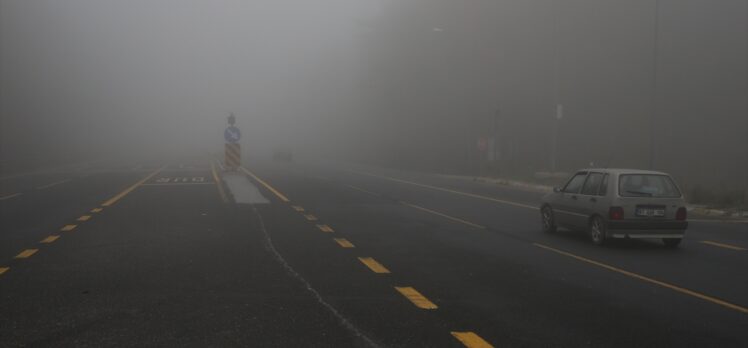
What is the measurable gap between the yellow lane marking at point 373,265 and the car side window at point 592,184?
4.62m

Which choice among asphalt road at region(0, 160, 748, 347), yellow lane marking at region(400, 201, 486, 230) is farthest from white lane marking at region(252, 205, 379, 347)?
yellow lane marking at region(400, 201, 486, 230)

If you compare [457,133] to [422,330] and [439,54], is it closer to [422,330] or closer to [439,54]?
[439,54]

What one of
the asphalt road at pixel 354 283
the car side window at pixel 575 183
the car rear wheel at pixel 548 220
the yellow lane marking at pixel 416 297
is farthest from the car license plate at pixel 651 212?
the yellow lane marking at pixel 416 297

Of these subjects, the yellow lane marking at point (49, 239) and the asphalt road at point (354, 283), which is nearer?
the asphalt road at point (354, 283)

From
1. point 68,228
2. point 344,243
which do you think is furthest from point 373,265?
point 68,228

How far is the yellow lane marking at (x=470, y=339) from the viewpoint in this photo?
561 centimetres

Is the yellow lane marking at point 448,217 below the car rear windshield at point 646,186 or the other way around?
below

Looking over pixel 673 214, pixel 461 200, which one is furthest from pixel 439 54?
pixel 673 214

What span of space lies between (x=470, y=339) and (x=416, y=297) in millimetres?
1656

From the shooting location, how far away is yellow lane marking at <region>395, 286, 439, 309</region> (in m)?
A: 7.04

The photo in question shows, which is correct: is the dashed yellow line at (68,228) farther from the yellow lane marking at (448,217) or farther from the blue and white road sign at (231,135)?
the blue and white road sign at (231,135)

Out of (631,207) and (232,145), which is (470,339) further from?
(232,145)

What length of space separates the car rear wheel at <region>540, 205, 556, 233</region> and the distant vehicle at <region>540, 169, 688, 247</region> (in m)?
1.05

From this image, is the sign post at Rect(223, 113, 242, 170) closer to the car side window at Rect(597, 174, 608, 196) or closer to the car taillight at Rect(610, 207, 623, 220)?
the car side window at Rect(597, 174, 608, 196)
